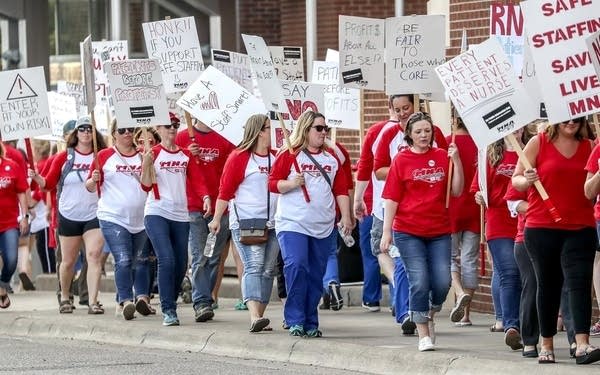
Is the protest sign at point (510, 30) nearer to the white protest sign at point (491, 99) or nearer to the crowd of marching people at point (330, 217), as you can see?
the crowd of marching people at point (330, 217)

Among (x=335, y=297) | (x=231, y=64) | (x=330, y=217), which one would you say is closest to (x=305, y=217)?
(x=330, y=217)

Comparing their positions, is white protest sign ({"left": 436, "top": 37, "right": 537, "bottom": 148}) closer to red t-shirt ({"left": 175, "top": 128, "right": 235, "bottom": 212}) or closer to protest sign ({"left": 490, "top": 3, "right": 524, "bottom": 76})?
protest sign ({"left": 490, "top": 3, "right": 524, "bottom": 76})

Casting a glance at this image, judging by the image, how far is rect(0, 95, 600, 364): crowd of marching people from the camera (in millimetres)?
11312

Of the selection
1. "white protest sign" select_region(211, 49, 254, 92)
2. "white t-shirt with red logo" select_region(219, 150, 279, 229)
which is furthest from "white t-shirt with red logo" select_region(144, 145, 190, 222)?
"white protest sign" select_region(211, 49, 254, 92)

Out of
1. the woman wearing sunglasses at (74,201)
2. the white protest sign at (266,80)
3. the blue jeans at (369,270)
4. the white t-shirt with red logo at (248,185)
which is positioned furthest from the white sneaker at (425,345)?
the woman wearing sunglasses at (74,201)

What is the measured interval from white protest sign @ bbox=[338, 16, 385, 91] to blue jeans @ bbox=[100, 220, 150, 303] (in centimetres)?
228

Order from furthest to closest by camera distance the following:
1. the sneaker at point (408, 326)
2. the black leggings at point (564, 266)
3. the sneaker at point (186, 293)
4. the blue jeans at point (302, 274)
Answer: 1. the sneaker at point (186, 293)
2. the sneaker at point (408, 326)
3. the blue jeans at point (302, 274)
4. the black leggings at point (564, 266)

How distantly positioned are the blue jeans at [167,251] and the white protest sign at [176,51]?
7.10ft

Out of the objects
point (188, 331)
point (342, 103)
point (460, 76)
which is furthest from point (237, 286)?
point (460, 76)

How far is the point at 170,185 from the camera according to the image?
14844 millimetres

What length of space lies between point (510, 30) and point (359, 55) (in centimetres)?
254

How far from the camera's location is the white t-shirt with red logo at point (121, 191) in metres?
15.4

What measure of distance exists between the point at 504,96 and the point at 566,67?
2.56 feet

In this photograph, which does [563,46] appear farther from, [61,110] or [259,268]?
[61,110]
